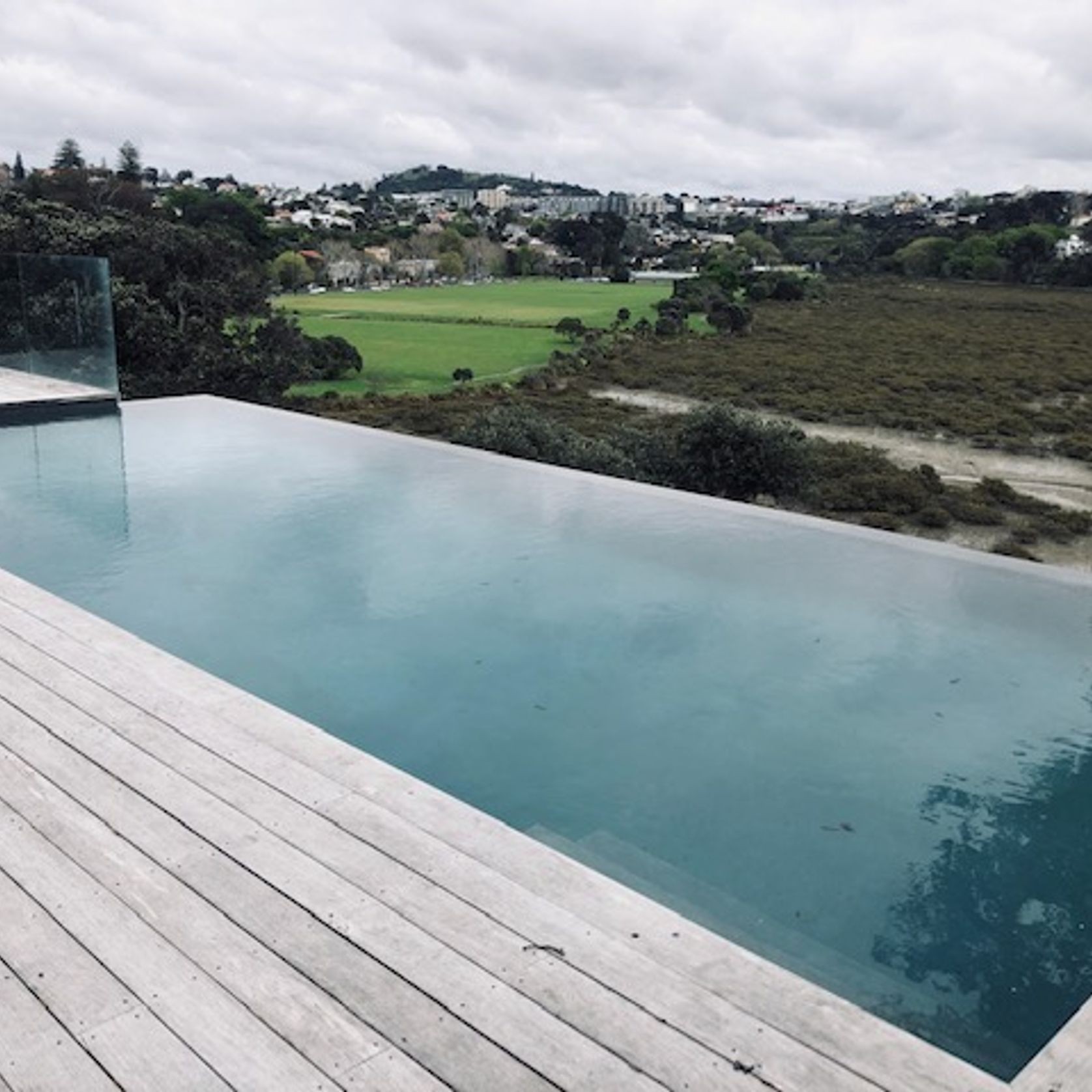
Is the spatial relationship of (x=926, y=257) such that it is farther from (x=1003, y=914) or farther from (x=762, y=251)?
(x=1003, y=914)

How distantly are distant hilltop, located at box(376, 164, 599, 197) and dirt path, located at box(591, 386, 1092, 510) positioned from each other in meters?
149

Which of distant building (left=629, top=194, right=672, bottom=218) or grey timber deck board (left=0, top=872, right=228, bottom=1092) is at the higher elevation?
distant building (left=629, top=194, right=672, bottom=218)

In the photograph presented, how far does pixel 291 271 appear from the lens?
47.1m

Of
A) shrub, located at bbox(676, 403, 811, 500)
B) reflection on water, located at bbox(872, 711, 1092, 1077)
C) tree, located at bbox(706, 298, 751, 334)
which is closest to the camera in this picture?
reflection on water, located at bbox(872, 711, 1092, 1077)

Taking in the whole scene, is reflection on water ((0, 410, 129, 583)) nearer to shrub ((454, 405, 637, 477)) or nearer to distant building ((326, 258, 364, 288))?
shrub ((454, 405, 637, 477))

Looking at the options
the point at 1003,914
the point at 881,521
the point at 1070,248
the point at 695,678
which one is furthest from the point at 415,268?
the point at 1003,914

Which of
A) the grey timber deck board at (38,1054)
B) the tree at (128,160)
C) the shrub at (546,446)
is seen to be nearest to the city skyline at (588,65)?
the shrub at (546,446)

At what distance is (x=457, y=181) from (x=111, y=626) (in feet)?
561

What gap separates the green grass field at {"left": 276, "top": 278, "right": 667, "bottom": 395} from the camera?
75.6 ft

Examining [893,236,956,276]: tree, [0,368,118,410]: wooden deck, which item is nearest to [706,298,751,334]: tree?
[0,368,118,410]: wooden deck

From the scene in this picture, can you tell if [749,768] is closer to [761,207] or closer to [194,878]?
[194,878]

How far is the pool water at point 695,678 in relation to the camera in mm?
2869

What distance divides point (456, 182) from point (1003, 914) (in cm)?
17145

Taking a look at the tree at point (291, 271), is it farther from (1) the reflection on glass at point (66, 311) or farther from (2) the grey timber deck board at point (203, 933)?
(2) the grey timber deck board at point (203, 933)
